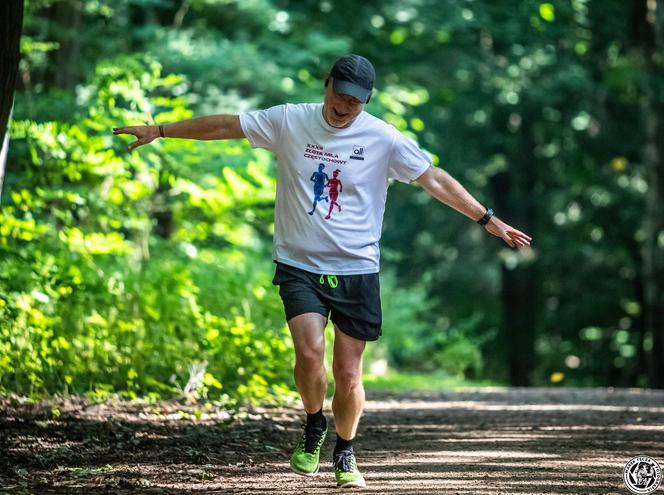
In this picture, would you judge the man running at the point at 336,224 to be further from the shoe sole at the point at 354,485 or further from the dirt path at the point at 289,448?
the dirt path at the point at 289,448

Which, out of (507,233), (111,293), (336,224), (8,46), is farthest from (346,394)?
(111,293)

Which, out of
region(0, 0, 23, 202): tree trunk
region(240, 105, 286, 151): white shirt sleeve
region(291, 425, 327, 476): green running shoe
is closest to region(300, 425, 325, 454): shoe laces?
region(291, 425, 327, 476): green running shoe

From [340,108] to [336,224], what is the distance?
A: 1.95 feet

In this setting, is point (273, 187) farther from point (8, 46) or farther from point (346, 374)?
point (346, 374)

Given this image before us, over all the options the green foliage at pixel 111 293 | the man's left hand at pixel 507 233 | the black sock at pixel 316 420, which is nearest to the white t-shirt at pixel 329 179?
the man's left hand at pixel 507 233

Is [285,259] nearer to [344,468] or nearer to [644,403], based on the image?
[344,468]

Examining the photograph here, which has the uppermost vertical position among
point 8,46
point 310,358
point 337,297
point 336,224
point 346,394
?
point 336,224

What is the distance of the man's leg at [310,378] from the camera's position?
20.3 ft

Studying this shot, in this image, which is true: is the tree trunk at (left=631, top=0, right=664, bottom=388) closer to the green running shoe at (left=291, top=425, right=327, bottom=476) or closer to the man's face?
the green running shoe at (left=291, top=425, right=327, bottom=476)

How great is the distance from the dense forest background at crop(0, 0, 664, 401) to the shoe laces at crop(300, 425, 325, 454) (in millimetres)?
2826

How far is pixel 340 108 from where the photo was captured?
611 cm

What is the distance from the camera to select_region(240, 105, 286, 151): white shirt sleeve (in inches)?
249

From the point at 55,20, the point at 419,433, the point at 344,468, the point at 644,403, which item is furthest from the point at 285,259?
the point at 55,20

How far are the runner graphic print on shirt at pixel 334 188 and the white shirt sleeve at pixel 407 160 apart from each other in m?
0.35
